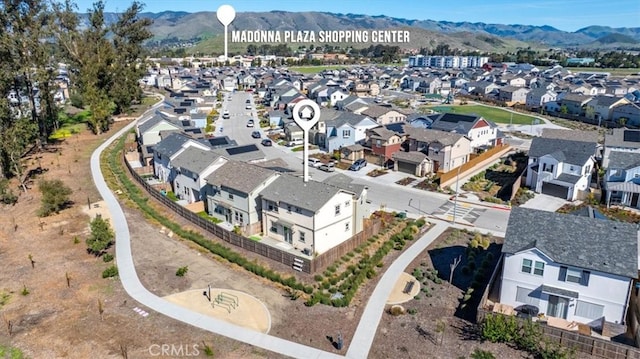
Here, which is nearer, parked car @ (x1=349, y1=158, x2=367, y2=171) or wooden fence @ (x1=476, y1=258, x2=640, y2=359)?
wooden fence @ (x1=476, y1=258, x2=640, y2=359)

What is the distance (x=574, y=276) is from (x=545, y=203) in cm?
2609

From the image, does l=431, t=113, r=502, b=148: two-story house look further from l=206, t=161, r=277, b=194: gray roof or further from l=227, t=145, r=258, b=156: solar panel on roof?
l=206, t=161, r=277, b=194: gray roof

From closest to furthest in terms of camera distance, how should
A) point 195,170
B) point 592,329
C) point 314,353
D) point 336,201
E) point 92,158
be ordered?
point 314,353 < point 592,329 < point 336,201 < point 195,170 < point 92,158

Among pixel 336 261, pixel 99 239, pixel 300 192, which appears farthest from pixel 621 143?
pixel 99 239

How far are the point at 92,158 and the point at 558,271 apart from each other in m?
66.2

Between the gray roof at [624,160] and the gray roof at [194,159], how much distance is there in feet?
153

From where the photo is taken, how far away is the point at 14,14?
6556 cm

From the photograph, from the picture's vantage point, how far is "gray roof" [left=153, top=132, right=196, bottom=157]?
5556cm

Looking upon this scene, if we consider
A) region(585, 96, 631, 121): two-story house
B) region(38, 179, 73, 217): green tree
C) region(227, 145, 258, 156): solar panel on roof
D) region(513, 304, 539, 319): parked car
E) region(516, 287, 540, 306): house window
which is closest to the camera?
region(513, 304, 539, 319): parked car

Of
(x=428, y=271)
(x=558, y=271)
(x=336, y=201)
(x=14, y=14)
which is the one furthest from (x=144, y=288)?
(x=14, y=14)

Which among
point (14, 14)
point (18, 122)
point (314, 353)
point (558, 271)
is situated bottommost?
point (314, 353)

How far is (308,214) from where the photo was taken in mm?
37812

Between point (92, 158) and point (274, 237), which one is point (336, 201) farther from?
point (92, 158)

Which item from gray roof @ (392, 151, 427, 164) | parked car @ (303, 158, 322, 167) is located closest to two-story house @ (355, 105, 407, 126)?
gray roof @ (392, 151, 427, 164)
